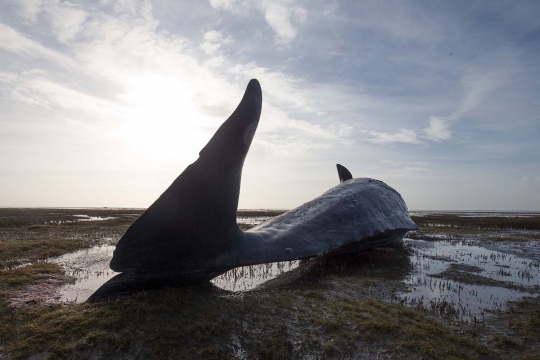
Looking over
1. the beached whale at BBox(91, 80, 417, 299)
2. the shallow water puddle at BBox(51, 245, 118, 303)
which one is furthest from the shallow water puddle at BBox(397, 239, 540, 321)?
the shallow water puddle at BBox(51, 245, 118, 303)

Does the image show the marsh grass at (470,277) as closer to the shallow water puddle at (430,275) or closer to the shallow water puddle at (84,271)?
the shallow water puddle at (430,275)

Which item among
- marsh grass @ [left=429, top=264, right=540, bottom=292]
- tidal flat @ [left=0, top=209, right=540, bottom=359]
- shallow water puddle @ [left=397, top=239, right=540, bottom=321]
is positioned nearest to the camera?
tidal flat @ [left=0, top=209, right=540, bottom=359]

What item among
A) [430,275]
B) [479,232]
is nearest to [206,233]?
[430,275]

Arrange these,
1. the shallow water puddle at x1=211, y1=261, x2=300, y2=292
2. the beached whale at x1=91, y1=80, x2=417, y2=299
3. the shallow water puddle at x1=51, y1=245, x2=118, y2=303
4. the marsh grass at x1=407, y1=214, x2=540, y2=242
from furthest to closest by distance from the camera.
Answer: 1. the marsh grass at x1=407, y1=214, x2=540, y2=242
2. the shallow water puddle at x1=211, y1=261, x2=300, y2=292
3. the shallow water puddle at x1=51, y1=245, x2=118, y2=303
4. the beached whale at x1=91, y1=80, x2=417, y2=299

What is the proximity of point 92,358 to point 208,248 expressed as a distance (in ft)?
8.12

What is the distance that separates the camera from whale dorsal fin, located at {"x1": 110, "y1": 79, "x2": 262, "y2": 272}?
501 cm

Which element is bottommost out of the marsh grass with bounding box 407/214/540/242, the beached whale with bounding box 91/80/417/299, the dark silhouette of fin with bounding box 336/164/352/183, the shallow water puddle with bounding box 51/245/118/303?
the shallow water puddle with bounding box 51/245/118/303

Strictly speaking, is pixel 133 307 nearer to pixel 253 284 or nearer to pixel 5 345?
pixel 5 345

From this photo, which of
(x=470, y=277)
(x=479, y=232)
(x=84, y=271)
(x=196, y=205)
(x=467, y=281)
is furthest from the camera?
(x=479, y=232)

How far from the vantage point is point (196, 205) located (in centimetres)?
551

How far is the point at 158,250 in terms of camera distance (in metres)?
5.55

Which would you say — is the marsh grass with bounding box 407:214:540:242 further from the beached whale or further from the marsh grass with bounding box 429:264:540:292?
the beached whale

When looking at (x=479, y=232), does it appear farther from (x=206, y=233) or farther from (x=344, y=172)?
(x=206, y=233)

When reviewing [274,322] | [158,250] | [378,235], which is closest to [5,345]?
[158,250]
